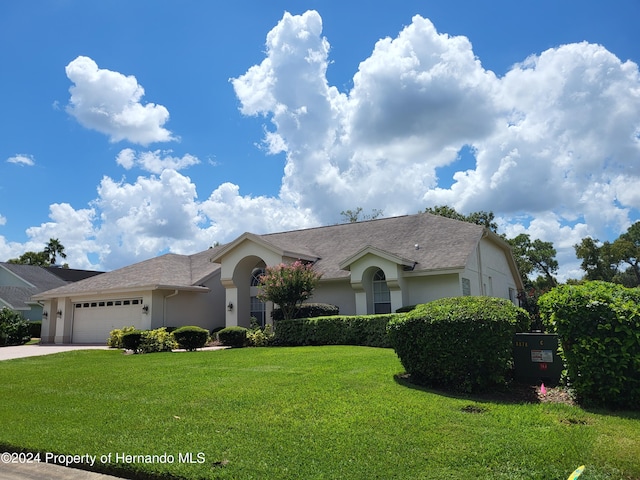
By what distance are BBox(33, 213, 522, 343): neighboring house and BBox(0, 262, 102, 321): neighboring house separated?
457 inches

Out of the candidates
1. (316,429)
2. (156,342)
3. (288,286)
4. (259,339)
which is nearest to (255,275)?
(288,286)

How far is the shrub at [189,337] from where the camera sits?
18.0m

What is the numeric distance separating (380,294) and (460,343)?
1300 cm

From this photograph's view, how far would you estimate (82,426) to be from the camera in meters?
6.31

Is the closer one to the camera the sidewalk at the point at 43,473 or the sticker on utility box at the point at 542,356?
the sidewalk at the point at 43,473

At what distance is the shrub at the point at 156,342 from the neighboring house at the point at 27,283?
69.9 feet

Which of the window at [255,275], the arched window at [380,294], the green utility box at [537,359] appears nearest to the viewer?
the green utility box at [537,359]

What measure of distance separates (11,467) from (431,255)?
1758cm

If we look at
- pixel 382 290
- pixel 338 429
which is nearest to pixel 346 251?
pixel 382 290

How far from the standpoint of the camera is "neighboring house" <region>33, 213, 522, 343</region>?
20.1 m

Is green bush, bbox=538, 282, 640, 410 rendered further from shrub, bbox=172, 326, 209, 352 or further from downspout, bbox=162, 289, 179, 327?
downspout, bbox=162, 289, 179, 327

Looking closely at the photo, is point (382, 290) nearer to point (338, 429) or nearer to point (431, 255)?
point (431, 255)

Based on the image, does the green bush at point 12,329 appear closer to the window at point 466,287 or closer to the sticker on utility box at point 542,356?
the window at point 466,287

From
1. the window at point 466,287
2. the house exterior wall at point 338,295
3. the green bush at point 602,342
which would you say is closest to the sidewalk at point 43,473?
the green bush at point 602,342
